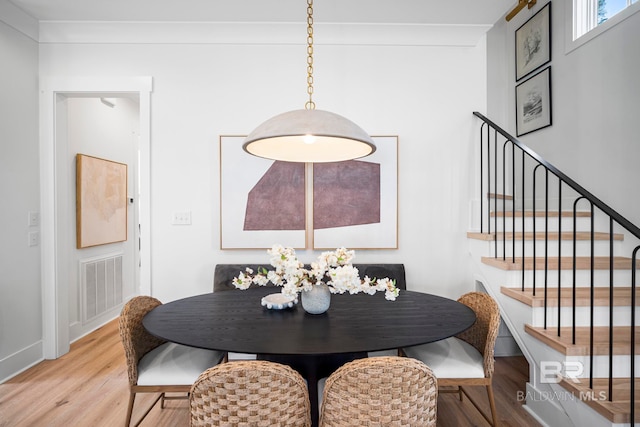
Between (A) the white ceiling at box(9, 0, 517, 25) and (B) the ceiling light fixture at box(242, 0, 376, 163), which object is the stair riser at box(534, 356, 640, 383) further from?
(A) the white ceiling at box(9, 0, 517, 25)

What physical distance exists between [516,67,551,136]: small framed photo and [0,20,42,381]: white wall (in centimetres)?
452

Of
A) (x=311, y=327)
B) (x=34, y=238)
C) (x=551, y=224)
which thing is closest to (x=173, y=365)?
(x=311, y=327)

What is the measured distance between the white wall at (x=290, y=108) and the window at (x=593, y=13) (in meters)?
0.79

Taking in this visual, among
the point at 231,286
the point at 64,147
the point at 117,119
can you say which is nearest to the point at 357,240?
the point at 231,286

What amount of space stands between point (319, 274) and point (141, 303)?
41.7 inches

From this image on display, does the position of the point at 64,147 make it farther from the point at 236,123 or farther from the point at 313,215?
the point at 313,215

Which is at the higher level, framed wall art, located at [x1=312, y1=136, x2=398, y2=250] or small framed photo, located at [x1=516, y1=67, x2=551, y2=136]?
small framed photo, located at [x1=516, y1=67, x2=551, y2=136]

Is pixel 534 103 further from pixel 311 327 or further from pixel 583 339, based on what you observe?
pixel 311 327

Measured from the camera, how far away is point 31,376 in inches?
101

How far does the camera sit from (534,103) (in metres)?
3.34

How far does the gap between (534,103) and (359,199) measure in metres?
2.07

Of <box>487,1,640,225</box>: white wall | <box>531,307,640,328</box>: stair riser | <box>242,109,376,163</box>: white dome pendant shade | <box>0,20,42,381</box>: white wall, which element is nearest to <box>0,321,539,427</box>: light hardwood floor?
<box>0,20,42,381</box>: white wall

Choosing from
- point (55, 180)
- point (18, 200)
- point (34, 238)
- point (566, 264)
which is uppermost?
point (55, 180)

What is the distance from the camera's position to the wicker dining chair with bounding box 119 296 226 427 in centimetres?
162
